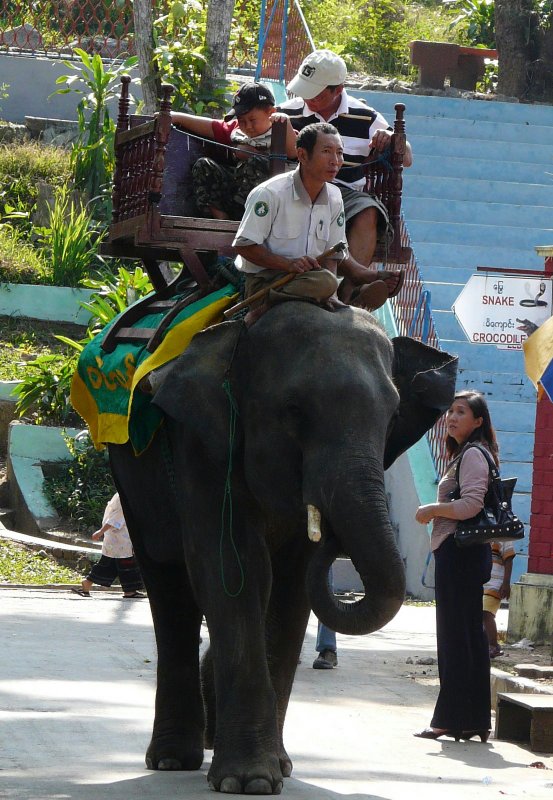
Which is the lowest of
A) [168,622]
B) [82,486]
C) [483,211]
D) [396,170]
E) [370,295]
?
[82,486]

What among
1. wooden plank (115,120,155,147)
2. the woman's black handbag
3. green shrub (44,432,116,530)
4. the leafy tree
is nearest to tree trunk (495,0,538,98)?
the leafy tree

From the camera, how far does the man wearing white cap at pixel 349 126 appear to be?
6.37 meters

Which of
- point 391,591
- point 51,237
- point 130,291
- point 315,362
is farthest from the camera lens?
point 51,237

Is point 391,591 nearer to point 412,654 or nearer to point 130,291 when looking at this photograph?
point 412,654

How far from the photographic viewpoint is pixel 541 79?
22.8m

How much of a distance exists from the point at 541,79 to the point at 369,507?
18843 millimetres

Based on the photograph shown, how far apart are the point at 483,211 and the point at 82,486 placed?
21.1ft

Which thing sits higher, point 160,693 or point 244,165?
point 244,165

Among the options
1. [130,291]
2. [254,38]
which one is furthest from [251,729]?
[254,38]

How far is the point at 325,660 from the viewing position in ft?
31.7

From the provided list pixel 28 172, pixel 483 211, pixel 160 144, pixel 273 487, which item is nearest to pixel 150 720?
pixel 273 487

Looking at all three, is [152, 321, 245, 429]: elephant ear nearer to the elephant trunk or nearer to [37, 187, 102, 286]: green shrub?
the elephant trunk

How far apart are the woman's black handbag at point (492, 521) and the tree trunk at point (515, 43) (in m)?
15.5

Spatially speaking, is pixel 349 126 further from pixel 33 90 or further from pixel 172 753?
pixel 33 90
